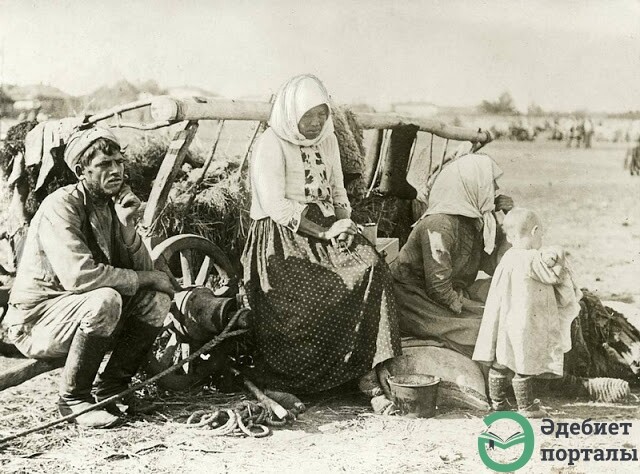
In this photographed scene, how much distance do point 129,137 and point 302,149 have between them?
1189 mm

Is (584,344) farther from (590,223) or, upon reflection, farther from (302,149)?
(302,149)

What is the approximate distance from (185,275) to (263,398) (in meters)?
1.13

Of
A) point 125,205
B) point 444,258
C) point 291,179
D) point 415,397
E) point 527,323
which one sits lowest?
point 415,397

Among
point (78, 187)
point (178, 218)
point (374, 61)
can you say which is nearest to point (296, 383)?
point (178, 218)

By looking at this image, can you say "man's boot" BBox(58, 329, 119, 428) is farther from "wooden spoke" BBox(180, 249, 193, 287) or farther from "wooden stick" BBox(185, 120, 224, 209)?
"wooden stick" BBox(185, 120, 224, 209)

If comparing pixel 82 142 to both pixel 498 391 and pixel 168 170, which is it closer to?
pixel 168 170

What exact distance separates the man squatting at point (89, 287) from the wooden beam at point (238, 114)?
1.36 ft

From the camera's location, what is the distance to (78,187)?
3930 millimetres

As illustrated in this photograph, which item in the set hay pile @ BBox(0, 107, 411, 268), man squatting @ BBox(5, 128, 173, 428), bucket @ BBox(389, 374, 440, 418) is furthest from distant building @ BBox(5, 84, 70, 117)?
bucket @ BBox(389, 374, 440, 418)

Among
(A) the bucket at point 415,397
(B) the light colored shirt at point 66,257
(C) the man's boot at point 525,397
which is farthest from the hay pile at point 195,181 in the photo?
(C) the man's boot at point 525,397

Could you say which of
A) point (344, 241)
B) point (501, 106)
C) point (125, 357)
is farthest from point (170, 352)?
point (501, 106)

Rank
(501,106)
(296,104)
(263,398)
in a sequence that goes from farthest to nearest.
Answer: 1. (501,106)
2. (296,104)
3. (263,398)

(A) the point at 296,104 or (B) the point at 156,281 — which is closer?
(B) the point at 156,281

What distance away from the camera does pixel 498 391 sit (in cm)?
421
